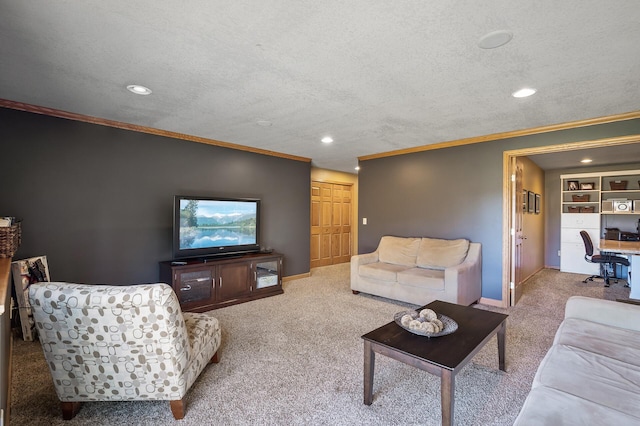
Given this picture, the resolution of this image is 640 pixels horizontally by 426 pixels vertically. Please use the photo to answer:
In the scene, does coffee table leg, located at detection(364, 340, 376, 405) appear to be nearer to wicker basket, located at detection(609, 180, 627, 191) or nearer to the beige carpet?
the beige carpet

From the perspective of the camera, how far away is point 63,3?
1.60 meters

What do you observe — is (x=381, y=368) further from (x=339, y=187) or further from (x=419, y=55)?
(x=339, y=187)

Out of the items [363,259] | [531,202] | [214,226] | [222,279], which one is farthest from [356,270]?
[531,202]

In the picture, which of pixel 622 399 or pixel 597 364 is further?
pixel 597 364

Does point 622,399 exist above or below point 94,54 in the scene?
below

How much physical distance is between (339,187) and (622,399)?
641 cm

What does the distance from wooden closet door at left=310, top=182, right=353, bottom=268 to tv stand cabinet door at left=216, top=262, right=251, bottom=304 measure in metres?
2.70

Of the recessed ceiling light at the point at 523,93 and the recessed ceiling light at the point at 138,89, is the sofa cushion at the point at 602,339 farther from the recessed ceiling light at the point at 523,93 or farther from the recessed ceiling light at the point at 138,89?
the recessed ceiling light at the point at 138,89

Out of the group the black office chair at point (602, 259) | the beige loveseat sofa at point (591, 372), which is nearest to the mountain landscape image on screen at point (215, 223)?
the beige loveseat sofa at point (591, 372)

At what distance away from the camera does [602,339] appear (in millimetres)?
1936

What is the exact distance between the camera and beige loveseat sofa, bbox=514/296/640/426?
4.07 ft

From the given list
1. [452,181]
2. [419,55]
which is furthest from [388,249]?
[419,55]

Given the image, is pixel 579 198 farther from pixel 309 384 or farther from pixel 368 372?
pixel 309 384

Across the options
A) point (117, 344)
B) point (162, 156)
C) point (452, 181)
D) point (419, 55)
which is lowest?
point (117, 344)
